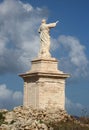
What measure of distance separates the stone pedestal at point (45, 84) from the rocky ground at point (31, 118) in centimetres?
94

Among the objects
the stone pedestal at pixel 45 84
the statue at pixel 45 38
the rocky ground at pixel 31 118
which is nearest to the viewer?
the rocky ground at pixel 31 118

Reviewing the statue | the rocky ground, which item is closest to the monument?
the statue

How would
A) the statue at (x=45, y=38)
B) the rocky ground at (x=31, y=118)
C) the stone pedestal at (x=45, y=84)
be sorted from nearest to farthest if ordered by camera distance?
the rocky ground at (x=31, y=118)
the stone pedestal at (x=45, y=84)
the statue at (x=45, y=38)

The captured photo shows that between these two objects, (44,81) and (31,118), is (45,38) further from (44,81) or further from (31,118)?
(31,118)

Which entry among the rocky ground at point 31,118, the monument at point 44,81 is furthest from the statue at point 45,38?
the rocky ground at point 31,118

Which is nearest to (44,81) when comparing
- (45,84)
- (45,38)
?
(45,84)

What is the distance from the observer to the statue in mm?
24369

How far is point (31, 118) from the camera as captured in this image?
21203 millimetres

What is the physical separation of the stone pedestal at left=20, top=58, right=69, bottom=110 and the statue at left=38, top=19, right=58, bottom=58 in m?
0.63

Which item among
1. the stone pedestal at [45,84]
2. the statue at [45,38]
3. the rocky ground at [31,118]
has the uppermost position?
the statue at [45,38]

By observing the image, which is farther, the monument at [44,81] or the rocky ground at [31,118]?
the monument at [44,81]

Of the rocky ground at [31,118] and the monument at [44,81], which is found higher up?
the monument at [44,81]

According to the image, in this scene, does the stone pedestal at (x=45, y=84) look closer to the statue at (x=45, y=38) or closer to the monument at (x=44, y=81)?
the monument at (x=44, y=81)

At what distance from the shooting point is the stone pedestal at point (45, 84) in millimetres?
23234
